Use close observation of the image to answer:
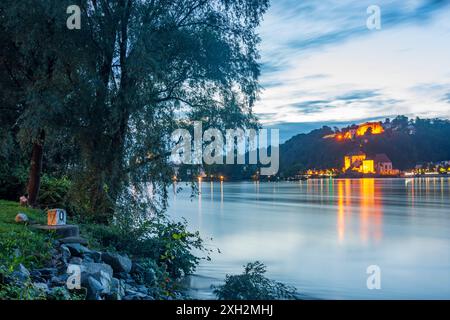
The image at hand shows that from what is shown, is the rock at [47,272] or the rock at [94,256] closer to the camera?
the rock at [47,272]

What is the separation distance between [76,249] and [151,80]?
602cm

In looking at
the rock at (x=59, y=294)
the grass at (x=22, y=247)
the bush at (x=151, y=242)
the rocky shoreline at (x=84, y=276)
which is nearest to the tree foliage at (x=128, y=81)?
the bush at (x=151, y=242)

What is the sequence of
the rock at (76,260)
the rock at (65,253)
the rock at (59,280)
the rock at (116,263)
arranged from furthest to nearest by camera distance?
the rock at (116,263) → the rock at (65,253) → the rock at (76,260) → the rock at (59,280)

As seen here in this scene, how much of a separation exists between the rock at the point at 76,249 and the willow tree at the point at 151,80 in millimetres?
3799

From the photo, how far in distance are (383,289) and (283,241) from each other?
9456 mm

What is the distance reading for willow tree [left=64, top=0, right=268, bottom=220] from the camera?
14.0 m

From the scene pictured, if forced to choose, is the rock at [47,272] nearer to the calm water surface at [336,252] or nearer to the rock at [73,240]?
the rock at [73,240]

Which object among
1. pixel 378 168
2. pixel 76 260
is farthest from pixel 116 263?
pixel 378 168

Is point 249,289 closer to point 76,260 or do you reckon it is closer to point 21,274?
point 76,260

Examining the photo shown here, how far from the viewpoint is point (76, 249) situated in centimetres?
1020

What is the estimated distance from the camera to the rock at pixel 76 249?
10133 millimetres

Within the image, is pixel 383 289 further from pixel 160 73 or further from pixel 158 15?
pixel 158 15
